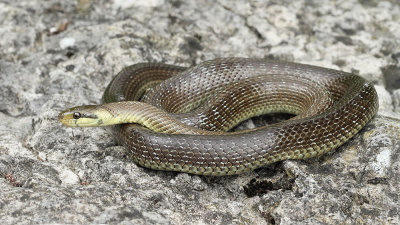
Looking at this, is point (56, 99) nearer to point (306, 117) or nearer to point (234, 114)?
point (234, 114)

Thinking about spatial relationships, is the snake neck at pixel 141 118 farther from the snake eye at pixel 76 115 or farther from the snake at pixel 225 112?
the snake eye at pixel 76 115

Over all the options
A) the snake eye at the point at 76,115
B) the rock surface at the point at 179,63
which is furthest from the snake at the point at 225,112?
the rock surface at the point at 179,63

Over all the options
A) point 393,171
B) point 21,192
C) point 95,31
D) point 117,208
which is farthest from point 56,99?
point 393,171

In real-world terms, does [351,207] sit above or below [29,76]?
below

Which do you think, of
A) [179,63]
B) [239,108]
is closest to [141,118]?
[239,108]

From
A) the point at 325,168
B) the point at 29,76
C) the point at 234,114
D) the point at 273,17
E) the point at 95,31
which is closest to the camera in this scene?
the point at 325,168

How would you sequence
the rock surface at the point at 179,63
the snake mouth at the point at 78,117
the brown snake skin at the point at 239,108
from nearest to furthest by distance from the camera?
the rock surface at the point at 179,63, the brown snake skin at the point at 239,108, the snake mouth at the point at 78,117
